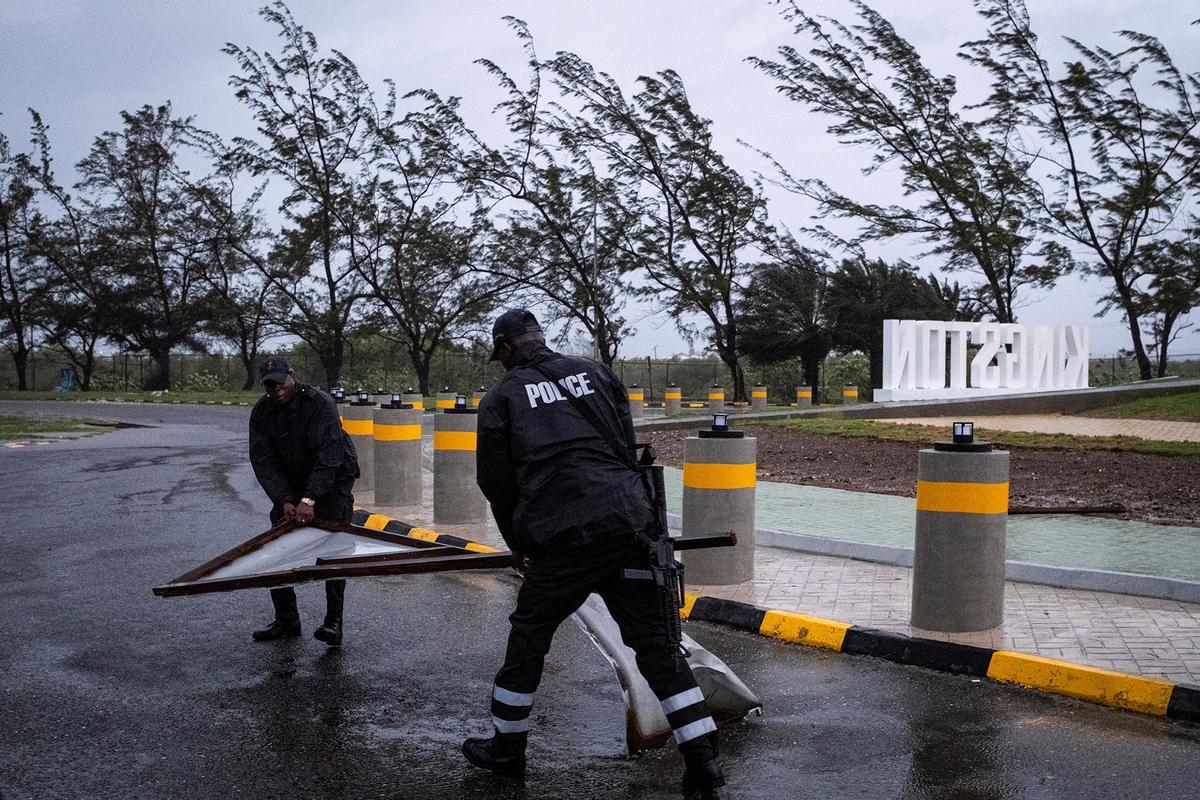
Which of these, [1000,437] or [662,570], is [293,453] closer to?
[662,570]

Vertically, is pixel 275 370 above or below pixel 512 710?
above

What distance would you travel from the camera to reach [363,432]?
13469 millimetres

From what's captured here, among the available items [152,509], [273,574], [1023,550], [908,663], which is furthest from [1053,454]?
[273,574]

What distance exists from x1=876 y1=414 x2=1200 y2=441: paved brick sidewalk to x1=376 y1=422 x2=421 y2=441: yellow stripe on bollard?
1069 cm

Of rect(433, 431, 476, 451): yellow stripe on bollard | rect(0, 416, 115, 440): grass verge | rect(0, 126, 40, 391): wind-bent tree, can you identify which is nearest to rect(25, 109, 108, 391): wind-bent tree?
rect(0, 126, 40, 391): wind-bent tree

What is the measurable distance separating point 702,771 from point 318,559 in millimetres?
2517

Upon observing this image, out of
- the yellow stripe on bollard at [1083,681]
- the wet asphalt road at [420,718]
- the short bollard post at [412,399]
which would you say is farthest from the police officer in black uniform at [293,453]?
the short bollard post at [412,399]

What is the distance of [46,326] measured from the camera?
50.8 metres

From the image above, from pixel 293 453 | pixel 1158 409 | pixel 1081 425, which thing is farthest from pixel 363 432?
pixel 1158 409

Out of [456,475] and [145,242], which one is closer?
[456,475]

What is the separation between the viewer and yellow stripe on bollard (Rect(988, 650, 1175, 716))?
5.25m

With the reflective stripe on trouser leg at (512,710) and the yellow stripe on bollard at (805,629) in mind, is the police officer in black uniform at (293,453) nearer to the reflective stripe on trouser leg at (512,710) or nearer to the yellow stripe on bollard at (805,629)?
the reflective stripe on trouser leg at (512,710)

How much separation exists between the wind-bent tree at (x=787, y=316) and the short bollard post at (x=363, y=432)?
3012 centimetres

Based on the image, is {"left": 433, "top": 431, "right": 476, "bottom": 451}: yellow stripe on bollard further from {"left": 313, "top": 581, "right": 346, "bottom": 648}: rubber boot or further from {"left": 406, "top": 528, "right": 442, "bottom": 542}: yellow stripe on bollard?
{"left": 313, "top": 581, "right": 346, "bottom": 648}: rubber boot
